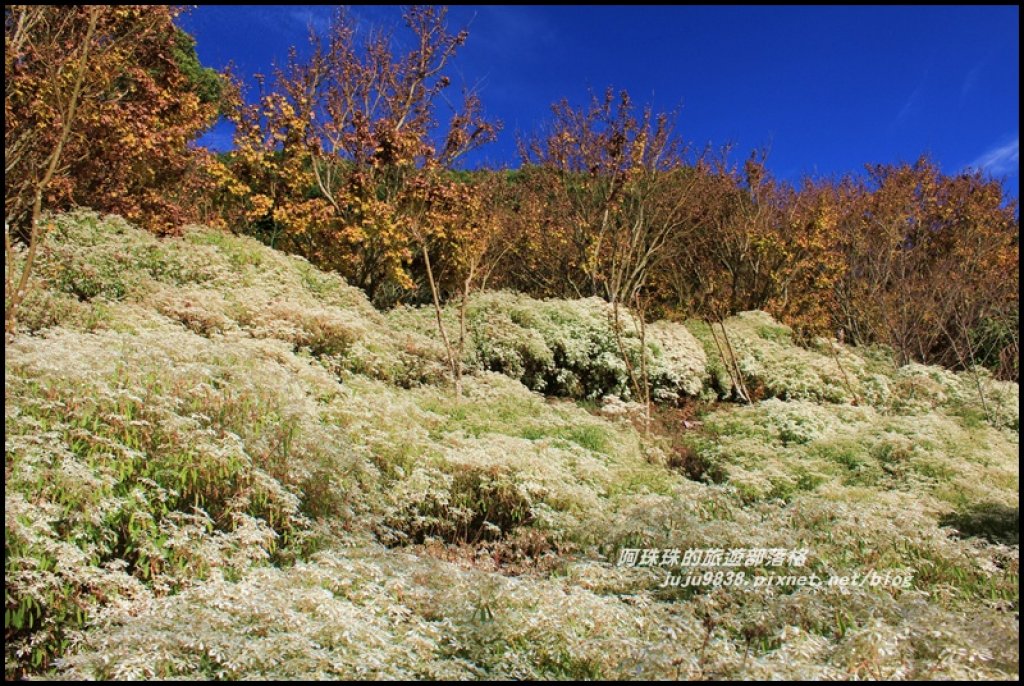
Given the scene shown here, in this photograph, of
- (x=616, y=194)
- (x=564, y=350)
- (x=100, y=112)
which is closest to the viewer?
(x=100, y=112)

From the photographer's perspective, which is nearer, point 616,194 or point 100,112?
point 100,112

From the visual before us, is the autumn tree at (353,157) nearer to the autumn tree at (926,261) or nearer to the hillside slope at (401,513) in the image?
the hillside slope at (401,513)

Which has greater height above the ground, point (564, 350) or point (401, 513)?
point (564, 350)

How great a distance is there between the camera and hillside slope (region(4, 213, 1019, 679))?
2.69 m

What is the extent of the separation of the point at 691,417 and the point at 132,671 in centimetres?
874

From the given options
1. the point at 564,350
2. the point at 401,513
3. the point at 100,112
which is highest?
the point at 100,112

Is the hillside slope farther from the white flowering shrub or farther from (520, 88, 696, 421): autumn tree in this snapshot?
(520, 88, 696, 421): autumn tree

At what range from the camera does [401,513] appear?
4.79 m

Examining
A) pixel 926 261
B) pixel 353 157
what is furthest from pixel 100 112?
pixel 926 261

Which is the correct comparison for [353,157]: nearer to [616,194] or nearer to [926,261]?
[616,194]

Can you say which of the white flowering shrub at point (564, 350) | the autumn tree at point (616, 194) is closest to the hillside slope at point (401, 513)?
the white flowering shrub at point (564, 350)

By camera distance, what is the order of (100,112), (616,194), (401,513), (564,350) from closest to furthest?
(401,513), (100,112), (564,350), (616,194)

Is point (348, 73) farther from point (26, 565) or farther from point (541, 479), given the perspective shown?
point (26, 565)

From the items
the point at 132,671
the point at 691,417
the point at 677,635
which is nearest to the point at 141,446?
the point at 132,671
